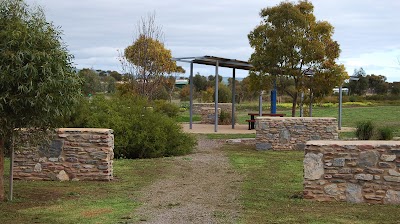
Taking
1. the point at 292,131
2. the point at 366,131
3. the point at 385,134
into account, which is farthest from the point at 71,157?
the point at 366,131

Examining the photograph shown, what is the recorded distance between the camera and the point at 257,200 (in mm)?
9898

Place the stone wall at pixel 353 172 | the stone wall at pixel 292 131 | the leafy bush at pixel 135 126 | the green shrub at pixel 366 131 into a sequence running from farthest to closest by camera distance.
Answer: the green shrub at pixel 366 131, the stone wall at pixel 292 131, the leafy bush at pixel 135 126, the stone wall at pixel 353 172

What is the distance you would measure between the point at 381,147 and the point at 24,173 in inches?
264

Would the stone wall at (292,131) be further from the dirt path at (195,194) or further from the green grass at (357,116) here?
the green grass at (357,116)

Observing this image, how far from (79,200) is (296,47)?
15379 mm

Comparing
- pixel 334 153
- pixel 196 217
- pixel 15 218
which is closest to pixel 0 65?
pixel 15 218

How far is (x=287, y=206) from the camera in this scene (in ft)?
30.6

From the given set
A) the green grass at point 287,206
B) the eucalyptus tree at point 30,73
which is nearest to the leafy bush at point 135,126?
the green grass at point 287,206

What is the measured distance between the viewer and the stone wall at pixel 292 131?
1862 centimetres

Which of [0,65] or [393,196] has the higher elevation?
[0,65]

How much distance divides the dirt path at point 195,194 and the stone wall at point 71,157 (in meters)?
1.21

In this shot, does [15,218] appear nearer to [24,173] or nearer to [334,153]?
[24,173]

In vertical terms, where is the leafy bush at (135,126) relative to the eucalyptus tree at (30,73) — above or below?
below

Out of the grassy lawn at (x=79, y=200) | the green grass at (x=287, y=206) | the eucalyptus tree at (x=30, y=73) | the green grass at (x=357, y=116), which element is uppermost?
the eucalyptus tree at (x=30, y=73)
